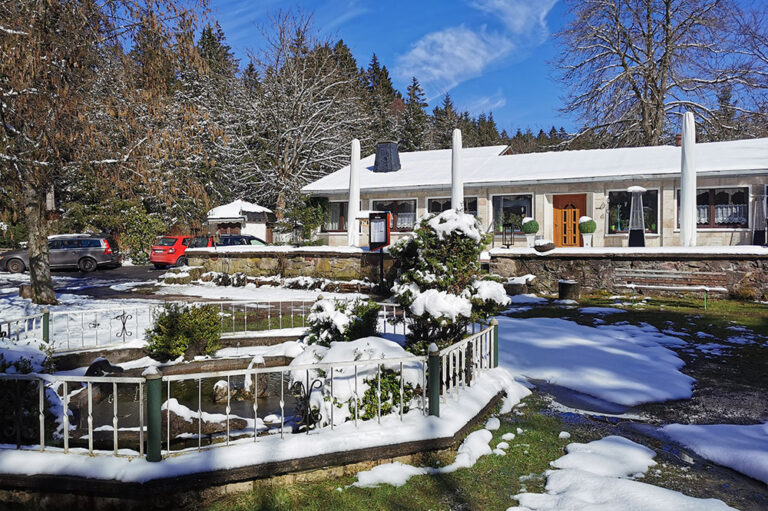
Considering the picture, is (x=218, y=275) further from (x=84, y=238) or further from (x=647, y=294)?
(x=647, y=294)

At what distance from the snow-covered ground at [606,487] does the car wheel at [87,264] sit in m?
24.8

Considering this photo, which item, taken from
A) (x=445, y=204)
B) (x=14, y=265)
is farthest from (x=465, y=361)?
(x=14, y=265)

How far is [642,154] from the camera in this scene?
70.9ft

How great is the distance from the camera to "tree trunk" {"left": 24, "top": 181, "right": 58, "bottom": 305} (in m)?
11.9

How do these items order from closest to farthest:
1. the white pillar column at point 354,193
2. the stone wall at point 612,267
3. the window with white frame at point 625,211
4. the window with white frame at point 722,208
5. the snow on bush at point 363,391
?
the snow on bush at point 363,391
the stone wall at point 612,267
the window with white frame at point 722,208
the window with white frame at point 625,211
the white pillar column at point 354,193

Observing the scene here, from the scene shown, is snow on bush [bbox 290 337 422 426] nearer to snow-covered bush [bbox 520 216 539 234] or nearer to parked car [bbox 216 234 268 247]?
snow-covered bush [bbox 520 216 539 234]

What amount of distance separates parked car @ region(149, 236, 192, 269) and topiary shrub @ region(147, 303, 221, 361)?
16.6 meters

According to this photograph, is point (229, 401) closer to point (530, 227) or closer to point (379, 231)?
point (379, 231)

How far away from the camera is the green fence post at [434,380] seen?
4871 mm

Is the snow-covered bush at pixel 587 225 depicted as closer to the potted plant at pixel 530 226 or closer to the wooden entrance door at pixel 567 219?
the potted plant at pixel 530 226

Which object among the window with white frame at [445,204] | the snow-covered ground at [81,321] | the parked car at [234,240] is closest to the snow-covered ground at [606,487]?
the snow-covered ground at [81,321]

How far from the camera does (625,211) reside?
19.6m

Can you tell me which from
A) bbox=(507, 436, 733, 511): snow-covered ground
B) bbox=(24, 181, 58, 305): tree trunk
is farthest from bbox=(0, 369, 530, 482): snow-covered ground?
bbox=(24, 181, 58, 305): tree trunk

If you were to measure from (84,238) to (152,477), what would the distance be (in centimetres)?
2393
